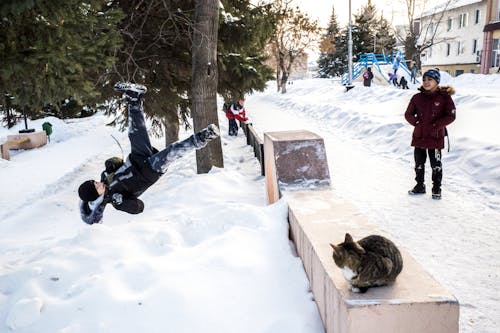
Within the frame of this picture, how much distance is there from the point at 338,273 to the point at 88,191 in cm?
271

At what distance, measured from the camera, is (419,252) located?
4203 millimetres

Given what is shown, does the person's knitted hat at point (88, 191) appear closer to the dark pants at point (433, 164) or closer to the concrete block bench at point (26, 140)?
the dark pants at point (433, 164)

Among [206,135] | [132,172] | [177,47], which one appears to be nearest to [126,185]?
[132,172]

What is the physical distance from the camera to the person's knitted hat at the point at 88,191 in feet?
13.4

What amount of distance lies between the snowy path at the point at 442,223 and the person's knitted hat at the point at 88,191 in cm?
330

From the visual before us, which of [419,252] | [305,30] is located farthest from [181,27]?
[305,30]

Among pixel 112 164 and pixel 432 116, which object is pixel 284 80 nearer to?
pixel 432 116

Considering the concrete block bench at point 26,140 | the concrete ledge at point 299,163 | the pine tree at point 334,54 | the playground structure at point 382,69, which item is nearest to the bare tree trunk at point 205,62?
the concrete ledge at point 299,163

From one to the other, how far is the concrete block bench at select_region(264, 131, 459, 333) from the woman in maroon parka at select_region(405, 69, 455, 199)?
188cm

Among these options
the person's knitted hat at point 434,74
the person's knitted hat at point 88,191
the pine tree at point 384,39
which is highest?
the pine tree at point 384,39

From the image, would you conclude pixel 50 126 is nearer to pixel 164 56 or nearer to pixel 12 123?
pixel 12 123

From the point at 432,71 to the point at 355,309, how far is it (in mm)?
4316

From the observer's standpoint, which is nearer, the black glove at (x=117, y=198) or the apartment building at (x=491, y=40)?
the black glove at (x=117, y=198)

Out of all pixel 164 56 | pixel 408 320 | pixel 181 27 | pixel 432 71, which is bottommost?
pixel 408 320
